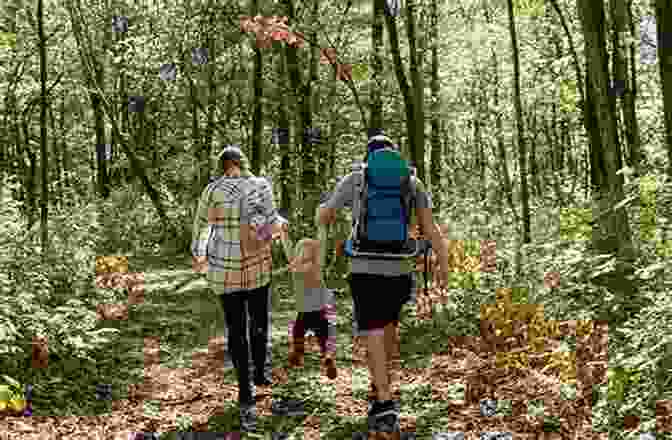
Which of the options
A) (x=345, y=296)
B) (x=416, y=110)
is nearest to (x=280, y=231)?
(x=345, y=296)

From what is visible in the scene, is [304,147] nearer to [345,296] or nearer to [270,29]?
[270,29]

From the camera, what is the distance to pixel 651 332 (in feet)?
16.1

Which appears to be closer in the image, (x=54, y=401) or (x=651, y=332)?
(x=651, y=332)

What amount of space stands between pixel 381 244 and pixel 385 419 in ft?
4.66

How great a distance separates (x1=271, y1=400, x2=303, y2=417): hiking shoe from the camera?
6652mm

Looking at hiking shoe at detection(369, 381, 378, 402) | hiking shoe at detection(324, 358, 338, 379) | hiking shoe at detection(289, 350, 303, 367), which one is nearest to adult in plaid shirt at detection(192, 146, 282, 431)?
hiking shoe at detection(324, 358, 338, 379)

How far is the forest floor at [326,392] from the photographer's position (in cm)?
597

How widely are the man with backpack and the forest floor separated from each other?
0.65 m

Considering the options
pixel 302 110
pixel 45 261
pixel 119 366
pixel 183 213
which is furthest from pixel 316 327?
pixel 183 213

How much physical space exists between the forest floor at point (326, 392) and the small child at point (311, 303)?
39 cm

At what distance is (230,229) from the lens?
6691 millimetres

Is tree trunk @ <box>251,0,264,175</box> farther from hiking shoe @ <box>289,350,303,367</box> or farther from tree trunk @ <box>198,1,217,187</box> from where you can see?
hiking shoe @ <box>289,350,303,367</box>

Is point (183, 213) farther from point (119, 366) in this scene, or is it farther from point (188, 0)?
point (119, 366)

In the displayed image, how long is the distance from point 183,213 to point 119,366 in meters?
16.0
